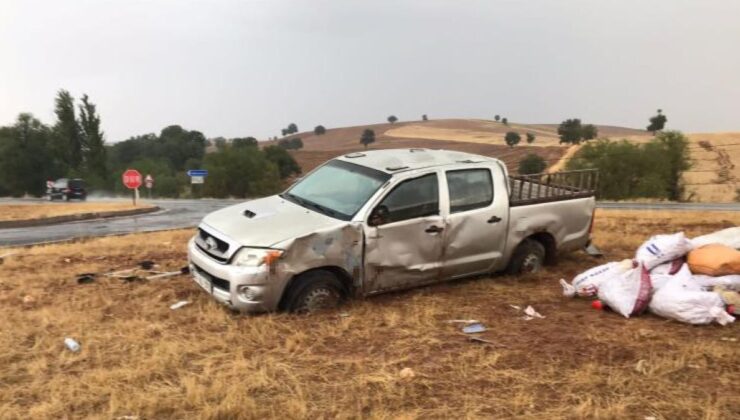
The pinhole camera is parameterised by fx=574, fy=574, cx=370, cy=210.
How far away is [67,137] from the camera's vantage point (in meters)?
68.6

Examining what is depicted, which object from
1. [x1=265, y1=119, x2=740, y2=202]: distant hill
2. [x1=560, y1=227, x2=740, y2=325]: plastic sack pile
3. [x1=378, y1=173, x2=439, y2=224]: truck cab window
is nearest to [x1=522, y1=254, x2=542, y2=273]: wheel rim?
[x1=560, y1=227, x2=740, y2=325]: plastic sack pile

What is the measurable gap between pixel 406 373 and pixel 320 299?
5.38 feet

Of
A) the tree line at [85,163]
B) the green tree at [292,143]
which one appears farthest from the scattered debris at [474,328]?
the green tree at [292,143]

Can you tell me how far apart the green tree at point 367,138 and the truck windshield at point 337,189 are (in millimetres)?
80597

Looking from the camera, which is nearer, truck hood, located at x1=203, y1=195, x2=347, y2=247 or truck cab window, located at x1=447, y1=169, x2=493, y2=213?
truck hood, located at x1=203, y1=195, x2=347, y2=247

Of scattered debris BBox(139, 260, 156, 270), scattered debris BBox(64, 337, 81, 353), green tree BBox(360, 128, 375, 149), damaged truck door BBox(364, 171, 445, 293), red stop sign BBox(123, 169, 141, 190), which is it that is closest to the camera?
scattered debris BBox(64, 337, 81, 353)

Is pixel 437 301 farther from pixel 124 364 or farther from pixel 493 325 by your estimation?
pixel 124 364

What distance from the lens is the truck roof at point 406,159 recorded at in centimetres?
633

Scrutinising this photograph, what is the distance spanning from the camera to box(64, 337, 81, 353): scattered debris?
4589mm

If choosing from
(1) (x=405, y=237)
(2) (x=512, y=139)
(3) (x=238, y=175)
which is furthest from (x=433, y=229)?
(2) (x=512, y=139)

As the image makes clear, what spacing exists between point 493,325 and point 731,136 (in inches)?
3421

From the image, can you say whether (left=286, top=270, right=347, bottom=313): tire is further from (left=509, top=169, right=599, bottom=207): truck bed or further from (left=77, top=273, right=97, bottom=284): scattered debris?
(left=77, top=273, right=97, bottom=284): scattered debris

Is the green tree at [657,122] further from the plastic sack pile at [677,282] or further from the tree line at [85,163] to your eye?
the plastic sack pile at [677,282]

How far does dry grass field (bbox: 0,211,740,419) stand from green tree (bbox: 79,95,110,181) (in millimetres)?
68303
